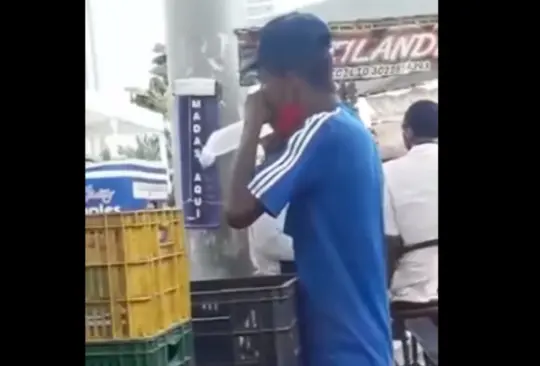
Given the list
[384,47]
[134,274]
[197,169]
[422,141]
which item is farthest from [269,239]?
[384,47]

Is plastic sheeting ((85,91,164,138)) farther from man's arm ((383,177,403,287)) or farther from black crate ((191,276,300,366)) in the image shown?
man's arm ((383,177,403,287))

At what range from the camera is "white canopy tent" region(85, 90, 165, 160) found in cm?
311

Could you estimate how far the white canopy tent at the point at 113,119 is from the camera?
122 inches

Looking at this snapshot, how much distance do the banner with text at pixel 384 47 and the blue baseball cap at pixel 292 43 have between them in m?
0.04

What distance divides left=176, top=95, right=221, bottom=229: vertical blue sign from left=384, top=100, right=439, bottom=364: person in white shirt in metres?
0.50

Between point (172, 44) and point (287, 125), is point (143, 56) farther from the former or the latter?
point (287, 125)

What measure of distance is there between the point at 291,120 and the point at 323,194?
0.23 m

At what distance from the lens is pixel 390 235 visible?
308cm
